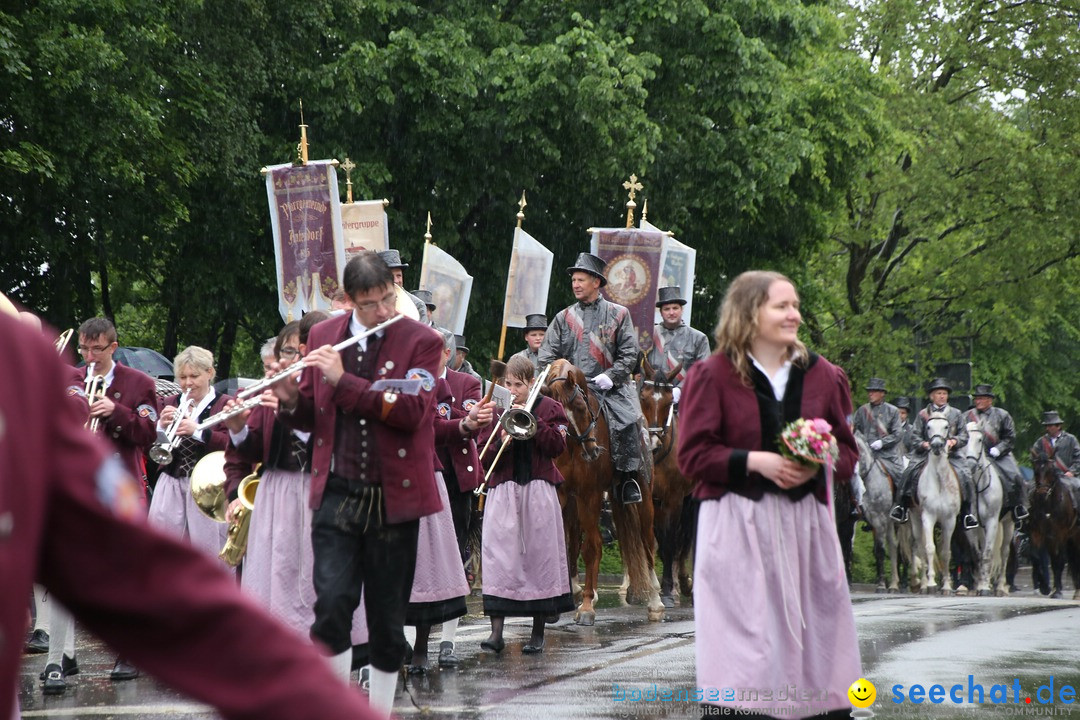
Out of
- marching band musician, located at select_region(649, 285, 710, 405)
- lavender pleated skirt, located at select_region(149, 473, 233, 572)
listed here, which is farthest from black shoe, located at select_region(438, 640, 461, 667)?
marching band musician, located at select_region(649, 285, 710, 405)

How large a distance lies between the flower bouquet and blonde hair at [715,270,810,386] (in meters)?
0.32

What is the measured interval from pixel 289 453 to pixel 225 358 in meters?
23.0

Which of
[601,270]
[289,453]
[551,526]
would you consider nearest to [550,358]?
[601,270]

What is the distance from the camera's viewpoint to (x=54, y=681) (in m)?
9.06

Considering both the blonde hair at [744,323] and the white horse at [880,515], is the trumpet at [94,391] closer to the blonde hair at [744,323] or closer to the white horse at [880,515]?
the blonde hair at [744,323]

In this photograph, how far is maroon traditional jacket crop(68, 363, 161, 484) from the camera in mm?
9336

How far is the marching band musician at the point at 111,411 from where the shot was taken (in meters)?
9.24

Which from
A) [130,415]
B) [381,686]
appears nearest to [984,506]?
[130,415]

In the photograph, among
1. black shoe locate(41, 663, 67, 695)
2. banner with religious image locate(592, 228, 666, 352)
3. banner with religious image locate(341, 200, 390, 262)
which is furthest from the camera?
banner with religious image locate(592, 228, 666, 352)

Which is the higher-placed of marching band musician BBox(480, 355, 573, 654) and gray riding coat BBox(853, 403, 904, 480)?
gray riding coat BBox(853, 403, 904, 480)

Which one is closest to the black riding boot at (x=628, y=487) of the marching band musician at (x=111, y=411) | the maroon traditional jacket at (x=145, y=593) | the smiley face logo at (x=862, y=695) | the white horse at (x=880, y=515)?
the marching band musician at (x=111, y=411)

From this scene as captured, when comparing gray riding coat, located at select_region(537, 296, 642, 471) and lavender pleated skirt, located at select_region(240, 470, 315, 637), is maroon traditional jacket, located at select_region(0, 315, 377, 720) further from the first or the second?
gray riding coat, located at select_region(537, 296, 642, 471)

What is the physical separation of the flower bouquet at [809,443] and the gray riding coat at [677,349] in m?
10.7

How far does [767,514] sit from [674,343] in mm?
11080
